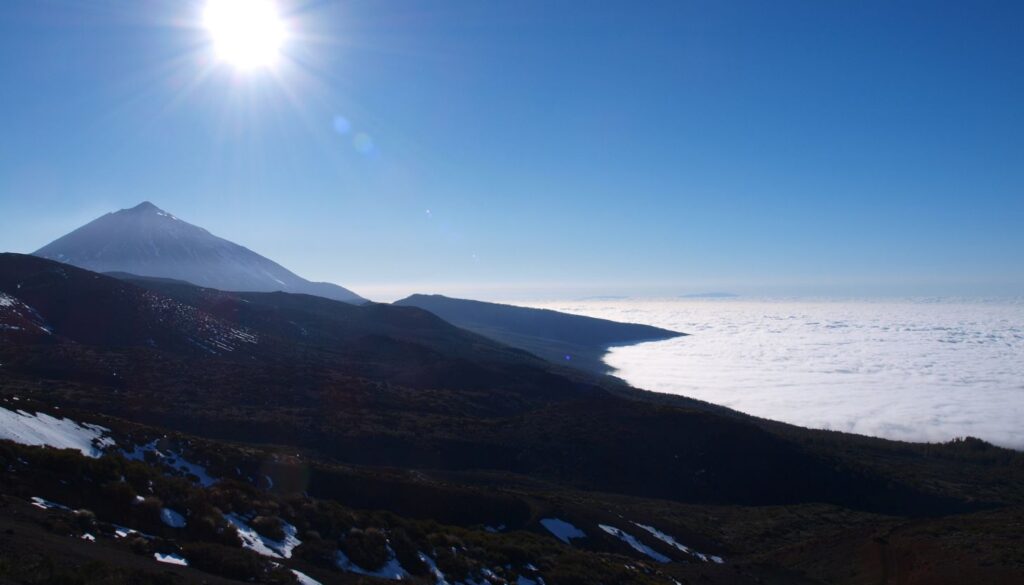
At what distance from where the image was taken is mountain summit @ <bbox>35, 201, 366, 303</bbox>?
481 ft

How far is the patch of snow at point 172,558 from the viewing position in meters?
9.04

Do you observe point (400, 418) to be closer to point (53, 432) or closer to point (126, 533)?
point (53, 432)

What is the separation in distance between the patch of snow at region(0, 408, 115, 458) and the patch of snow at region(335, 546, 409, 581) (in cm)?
623

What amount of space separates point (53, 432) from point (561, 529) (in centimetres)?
1333

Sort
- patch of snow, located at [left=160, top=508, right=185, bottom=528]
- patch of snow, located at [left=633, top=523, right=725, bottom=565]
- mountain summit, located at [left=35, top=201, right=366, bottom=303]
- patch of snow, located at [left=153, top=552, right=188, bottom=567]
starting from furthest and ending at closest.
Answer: mountain summit, located at [left=35, top=201, right=366, bottom=303], patch of snow, located at [left=633, top=523, right=725, bottom=565], patch of snow, located at [left=160, top=508, right=185, bottom=528], patch of snow, located at [left=153, top=552, right=188, bottom=567]

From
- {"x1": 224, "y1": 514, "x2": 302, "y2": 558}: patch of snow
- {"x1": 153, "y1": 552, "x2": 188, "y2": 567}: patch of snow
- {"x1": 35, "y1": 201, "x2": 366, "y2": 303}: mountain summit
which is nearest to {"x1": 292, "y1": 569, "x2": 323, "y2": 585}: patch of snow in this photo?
{"x1": 224, "y1": 514, "x2": 302, "y2": 558}: patch of snow

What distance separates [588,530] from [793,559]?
242 inches

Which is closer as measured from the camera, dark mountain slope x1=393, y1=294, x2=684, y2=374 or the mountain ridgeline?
the mountain ridgeline

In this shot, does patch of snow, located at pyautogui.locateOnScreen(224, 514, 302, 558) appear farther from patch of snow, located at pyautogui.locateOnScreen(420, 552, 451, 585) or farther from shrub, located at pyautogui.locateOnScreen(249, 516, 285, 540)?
patch of snow, located at pyautogui.locateOnScreen(420, 552, 451, 585)

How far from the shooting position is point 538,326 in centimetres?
15350

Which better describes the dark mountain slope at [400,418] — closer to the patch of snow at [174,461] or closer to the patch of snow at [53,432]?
the patch of snow at [53,432]

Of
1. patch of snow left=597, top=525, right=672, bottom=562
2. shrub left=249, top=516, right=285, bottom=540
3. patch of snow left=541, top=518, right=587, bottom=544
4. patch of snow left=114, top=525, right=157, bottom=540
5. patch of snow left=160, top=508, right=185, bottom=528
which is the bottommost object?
patch of snow left=597, top=525, right=672, bottom=562

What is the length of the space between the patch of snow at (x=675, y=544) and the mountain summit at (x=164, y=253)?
443ft

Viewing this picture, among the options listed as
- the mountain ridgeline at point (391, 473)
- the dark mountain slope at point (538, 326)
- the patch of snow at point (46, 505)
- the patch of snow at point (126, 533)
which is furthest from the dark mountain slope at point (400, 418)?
the dark mountain slope at point (538, 326)
